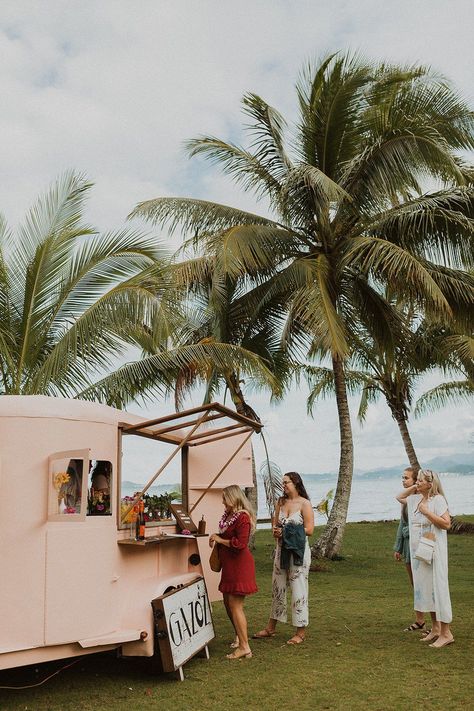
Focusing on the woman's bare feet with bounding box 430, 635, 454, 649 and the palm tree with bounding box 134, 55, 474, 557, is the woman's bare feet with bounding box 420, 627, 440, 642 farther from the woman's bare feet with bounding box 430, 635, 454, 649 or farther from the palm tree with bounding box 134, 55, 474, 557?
the palm tree with bounding box 134, 55, 474, 557

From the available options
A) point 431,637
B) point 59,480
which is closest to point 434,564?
point 431,637

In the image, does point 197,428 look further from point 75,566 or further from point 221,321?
point 221,321

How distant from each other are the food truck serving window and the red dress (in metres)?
1.85

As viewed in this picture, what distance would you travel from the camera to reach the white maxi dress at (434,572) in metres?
7.41

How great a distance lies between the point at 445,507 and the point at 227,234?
25.0 ft

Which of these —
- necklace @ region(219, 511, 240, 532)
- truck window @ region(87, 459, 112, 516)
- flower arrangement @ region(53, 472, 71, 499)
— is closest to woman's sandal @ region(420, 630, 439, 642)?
necklace @ region(219, 511, 240, 532)

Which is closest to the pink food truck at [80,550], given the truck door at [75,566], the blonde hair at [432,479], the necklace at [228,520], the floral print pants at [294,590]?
the truck door at [75,566]

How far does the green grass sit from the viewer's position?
5922mm

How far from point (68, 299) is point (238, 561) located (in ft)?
17.0

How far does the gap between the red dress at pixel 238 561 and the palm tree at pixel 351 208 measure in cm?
694

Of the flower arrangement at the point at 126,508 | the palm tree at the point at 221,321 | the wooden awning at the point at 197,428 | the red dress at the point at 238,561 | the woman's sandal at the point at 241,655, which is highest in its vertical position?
the palm tree at the point at 221,321

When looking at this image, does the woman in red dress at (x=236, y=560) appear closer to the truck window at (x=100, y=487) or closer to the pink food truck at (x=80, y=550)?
the pink food truck at (x=80, y=550)

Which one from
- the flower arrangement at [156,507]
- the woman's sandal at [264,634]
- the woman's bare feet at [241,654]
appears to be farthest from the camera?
the woman's sandal at [264,634]

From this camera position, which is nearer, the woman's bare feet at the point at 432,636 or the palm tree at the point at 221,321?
the woman's bare feet at the point at 432,636
